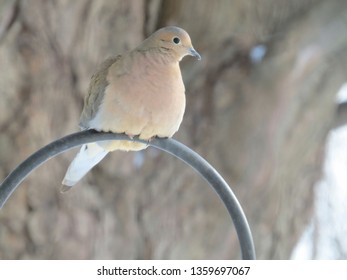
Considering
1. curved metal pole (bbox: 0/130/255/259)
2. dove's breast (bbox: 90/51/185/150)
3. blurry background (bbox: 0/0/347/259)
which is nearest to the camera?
curved metal pole (bbox: 0/130/255/259)

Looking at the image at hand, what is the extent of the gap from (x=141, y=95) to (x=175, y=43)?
0.18m

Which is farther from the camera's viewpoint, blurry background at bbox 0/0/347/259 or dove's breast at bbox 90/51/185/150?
blurry background at bbox 0/0/347/259

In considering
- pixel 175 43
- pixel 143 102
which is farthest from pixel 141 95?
pixel 175 43

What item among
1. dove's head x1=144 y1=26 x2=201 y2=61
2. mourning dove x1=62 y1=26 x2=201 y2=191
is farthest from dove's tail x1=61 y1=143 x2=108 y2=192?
dove's head x1=144 y1=26 x2=201 y2=61

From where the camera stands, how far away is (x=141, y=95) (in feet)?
5.65

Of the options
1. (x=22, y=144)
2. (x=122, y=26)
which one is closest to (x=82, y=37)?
(x=122, y=26)

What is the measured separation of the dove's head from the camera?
1801 millimetres

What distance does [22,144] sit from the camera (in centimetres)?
272

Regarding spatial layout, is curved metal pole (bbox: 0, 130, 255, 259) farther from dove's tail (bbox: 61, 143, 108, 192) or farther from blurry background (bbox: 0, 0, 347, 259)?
blurry background (bbox: 0, 0, 347, 259)

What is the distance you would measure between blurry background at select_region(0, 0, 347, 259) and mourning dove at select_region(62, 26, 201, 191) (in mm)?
954

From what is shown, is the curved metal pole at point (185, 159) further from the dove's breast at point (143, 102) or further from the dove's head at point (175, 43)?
the dove's head at point (175, 43)

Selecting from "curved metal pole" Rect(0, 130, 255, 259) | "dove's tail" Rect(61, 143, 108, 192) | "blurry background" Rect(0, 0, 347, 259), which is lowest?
"curved metal pole" Rect(0, 130, 255, 259)

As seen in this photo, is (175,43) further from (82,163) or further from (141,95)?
(82,163)
